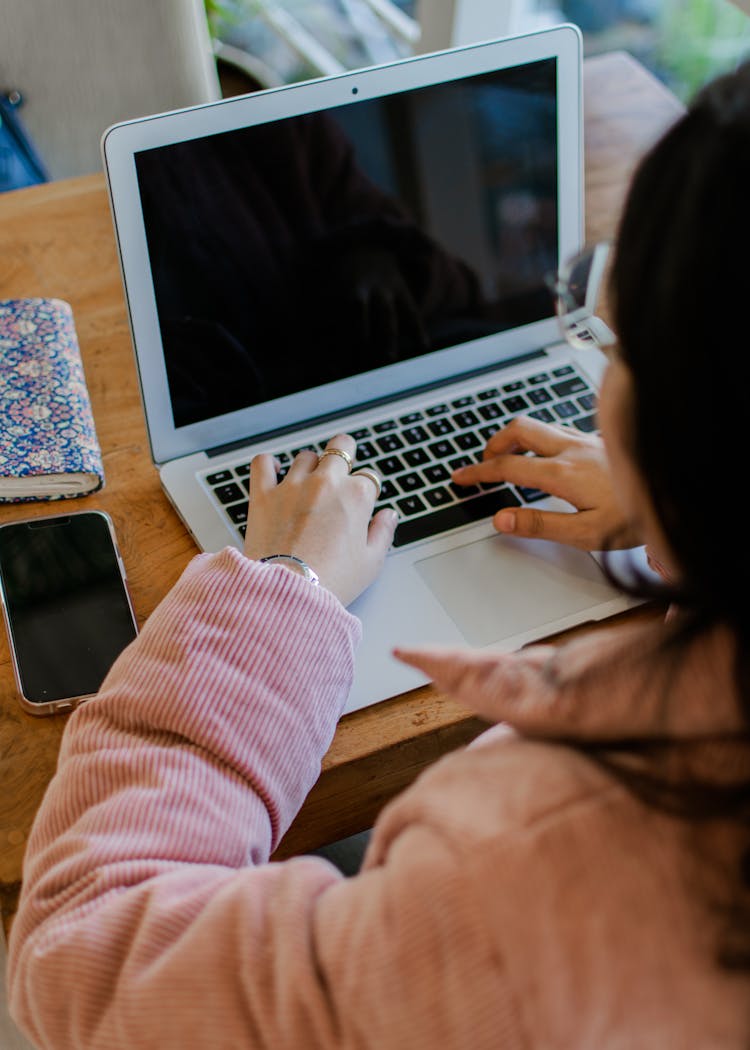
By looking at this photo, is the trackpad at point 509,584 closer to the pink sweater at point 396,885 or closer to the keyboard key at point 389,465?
the keyboard key at point 389,465

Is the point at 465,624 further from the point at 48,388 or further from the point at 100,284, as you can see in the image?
the point at 100,284

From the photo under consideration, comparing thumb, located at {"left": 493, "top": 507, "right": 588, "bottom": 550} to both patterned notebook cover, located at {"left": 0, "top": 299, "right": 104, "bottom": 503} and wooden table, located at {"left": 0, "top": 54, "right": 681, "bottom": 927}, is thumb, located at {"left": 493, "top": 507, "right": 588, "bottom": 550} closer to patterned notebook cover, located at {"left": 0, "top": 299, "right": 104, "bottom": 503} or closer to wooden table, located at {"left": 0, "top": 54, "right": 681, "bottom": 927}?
wooden table, located at {"left": 0, "top": 54, "right": 681, "bottom": 927}

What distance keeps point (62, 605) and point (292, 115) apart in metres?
0.44

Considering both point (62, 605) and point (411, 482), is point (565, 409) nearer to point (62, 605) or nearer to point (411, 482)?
point (411, 482)

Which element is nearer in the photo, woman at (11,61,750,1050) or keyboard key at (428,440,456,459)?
woman at (11,61,750,1050)

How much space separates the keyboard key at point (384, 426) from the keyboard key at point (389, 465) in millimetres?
35

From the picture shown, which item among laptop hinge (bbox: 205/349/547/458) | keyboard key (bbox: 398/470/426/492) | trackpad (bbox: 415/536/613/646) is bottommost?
trackpad (bbox: 415/536/613/646)

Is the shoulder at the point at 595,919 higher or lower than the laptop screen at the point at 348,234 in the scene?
lower

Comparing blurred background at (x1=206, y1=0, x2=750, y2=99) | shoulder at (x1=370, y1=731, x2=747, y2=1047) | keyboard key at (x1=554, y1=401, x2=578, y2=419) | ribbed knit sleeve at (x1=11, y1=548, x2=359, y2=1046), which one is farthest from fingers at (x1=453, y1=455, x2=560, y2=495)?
blurred background at (x1=206, y1=0, x2=750, y2=99)

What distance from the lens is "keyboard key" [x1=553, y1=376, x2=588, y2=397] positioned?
3.23 feet

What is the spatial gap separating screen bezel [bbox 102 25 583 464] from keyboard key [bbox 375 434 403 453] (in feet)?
0.19

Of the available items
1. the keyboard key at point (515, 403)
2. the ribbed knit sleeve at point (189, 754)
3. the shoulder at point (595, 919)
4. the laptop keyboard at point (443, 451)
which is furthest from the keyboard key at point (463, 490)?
the shoulder at point (595, 919)

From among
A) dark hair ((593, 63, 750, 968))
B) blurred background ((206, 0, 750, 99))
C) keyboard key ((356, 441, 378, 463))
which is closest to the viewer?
dark hair ((593, 63, 750, 968))

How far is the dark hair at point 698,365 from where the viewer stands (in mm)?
350
